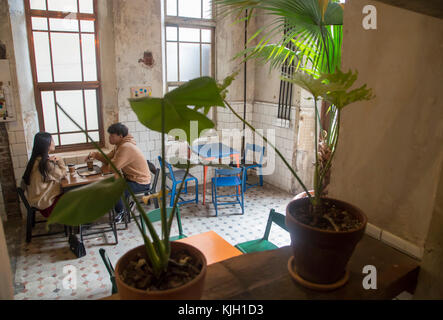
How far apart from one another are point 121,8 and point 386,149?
4683 millimetres

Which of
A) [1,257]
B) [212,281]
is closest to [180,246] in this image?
[212,281]

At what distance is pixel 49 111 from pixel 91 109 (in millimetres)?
603

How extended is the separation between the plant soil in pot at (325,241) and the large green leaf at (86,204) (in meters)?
0.55

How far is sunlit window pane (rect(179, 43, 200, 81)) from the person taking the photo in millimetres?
5938

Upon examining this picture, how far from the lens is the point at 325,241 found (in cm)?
Answer: 100

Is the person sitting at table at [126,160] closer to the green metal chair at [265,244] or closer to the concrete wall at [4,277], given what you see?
the green metal chair at [265,244]

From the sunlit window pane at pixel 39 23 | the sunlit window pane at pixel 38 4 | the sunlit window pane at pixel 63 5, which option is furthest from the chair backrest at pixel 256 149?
the sunlit window pane at pixel 38 4

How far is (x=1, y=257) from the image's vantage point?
0.89 meters

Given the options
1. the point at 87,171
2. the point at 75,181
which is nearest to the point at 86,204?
the point at 75,181

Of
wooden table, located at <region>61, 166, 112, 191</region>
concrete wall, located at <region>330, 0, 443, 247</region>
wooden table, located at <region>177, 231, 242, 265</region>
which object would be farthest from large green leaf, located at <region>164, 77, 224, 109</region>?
wooden table, located at <region>61, 166, 112, 191</region>

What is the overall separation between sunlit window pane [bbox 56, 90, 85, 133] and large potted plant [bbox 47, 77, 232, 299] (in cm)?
464

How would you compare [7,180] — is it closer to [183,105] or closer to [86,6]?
[86,6]

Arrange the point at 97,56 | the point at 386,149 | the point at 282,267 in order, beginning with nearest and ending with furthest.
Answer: the point at 282,267 → the point at 386,149 → the point at 97,56
